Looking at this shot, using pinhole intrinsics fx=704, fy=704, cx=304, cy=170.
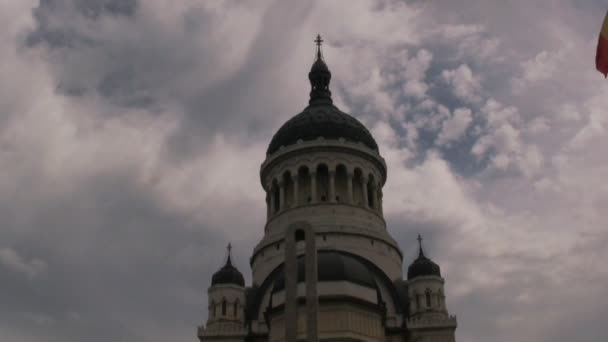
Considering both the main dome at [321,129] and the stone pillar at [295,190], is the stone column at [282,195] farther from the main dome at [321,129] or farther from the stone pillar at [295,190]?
the main dome at [321,129]

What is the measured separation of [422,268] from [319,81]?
18.0m

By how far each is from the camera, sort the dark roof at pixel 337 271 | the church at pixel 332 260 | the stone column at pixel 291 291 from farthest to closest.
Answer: the dark roof at pixel 337 271 → the church at pixel 332 260 → the stone column at pixel 291 291

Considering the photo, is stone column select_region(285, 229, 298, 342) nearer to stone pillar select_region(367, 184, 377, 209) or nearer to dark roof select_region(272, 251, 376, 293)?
dark roof select_region(272, 251, 376, 293)

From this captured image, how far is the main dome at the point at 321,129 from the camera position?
148 feet

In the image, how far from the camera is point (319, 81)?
170 feet

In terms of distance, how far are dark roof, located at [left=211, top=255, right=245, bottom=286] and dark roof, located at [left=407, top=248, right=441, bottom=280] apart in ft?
31.7

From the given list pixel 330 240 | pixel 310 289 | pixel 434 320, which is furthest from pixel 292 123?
pixel 310 289

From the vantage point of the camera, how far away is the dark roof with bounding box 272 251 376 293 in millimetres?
33875

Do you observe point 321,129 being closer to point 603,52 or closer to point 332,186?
point 332,186

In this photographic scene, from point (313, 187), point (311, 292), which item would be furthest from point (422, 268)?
point (311, 292)

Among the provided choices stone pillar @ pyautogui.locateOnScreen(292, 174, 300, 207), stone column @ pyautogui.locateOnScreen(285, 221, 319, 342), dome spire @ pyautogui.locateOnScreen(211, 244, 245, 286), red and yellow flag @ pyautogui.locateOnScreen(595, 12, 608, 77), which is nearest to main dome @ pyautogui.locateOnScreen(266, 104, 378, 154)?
stone pillar @ pyautogui.locateOnScreen(292, 174, 300, 207)

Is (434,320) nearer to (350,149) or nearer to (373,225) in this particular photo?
(373,225)

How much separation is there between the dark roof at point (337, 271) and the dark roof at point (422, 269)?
5.12 meters

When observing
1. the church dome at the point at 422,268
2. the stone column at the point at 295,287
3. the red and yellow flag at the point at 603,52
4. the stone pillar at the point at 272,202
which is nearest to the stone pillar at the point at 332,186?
the stone pillar at the point at 272,202
